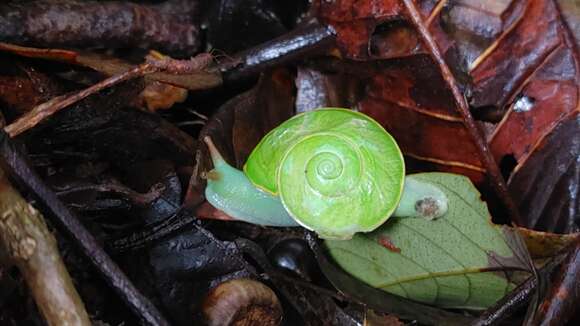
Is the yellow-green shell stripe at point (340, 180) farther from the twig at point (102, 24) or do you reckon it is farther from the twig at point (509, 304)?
the twig at point (102, 24)

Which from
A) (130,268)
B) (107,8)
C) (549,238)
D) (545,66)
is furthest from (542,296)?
(107,8)

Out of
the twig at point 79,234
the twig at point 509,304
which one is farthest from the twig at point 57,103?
the twig at point 509,304

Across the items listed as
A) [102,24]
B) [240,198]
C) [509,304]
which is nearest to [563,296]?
[509,304]

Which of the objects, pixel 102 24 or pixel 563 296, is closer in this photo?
pixel 563 296

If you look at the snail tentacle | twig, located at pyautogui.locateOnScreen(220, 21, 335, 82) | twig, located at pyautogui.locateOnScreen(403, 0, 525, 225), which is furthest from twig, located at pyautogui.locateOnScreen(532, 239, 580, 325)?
twig, located at pyautogui.locateOnScreen(220, 21, 335, 82)

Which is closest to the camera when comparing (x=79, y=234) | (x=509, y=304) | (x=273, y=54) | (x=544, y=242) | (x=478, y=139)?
(x=79, y=234)

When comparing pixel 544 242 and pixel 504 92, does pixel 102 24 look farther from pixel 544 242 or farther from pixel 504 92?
pixel 544 242
